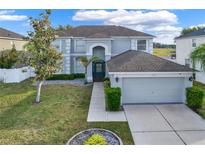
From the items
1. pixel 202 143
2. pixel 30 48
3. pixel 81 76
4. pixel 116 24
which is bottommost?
pixel 202 143

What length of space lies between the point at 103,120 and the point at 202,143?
4.97 meters

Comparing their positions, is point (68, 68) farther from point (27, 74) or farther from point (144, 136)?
point (144, 136)

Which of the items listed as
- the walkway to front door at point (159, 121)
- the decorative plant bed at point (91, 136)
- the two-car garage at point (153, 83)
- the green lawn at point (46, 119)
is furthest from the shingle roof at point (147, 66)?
the decorative plant bed at point (91, 136)

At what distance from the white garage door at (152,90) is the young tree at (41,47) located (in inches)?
217

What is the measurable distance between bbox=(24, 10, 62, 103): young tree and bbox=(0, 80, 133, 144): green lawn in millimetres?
2481

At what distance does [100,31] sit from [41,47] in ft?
53.5

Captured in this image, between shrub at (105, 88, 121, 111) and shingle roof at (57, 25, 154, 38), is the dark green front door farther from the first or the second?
shrub at (105, 88, 121, 111)

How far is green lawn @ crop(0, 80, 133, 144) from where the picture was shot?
959cm

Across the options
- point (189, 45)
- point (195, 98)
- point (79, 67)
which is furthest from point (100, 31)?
point (195, 98)

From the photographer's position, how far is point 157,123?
11.2 metres

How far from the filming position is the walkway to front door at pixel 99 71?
26.4 metres

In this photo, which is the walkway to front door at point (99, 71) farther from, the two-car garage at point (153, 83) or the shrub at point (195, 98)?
the shrub at point (195, 98)

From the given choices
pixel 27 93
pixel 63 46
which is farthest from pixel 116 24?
pixel 27 93

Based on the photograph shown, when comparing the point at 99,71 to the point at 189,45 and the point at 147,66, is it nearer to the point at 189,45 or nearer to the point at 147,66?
the point at 147,66
